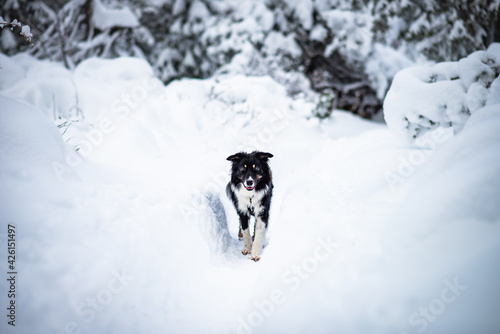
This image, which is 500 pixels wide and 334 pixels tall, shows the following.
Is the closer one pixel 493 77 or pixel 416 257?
pixel 416 257

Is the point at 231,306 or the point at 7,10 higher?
the point at 7,10

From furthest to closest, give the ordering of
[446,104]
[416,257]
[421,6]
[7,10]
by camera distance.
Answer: [7,10] < [421,6] < [446,104] < [416,257]

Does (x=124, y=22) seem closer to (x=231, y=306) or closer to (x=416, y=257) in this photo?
(x=231, y=306)

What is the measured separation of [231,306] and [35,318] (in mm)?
1805

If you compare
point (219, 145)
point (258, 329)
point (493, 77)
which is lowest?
point (219, 145)

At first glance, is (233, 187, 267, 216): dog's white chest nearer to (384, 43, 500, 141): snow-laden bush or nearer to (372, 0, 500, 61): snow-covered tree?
(384, 43, 500, 141): snow-laden bush

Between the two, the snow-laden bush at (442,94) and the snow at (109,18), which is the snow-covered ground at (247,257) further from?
the snow at (109,18)

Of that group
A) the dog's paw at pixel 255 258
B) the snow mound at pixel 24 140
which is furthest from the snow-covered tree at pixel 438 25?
the snow mound at pixel 24 140

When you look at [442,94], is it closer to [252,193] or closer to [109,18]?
[252,193]

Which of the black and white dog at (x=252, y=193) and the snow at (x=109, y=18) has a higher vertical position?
the snow at (x=109, y=18)

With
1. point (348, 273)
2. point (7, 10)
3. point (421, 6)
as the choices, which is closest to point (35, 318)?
point (348, 273)

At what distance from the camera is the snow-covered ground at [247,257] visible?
1929 mm

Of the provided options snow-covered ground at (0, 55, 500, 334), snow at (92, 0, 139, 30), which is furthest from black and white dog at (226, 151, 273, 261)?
snow at (92, 0, 139, 30)

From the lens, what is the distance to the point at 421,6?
34.0 ft
